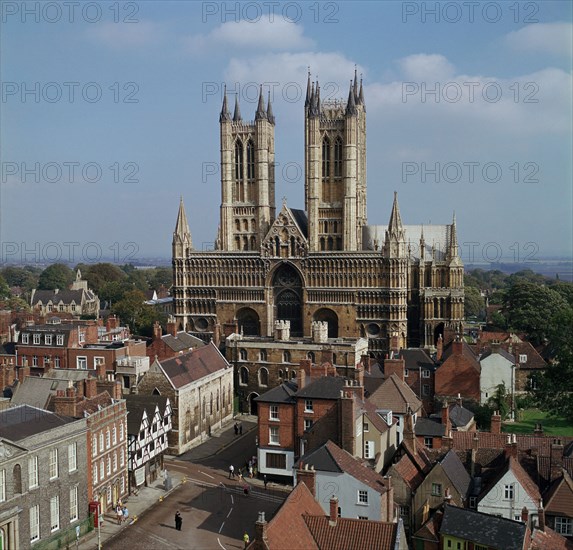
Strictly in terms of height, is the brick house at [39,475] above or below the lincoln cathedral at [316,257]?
below

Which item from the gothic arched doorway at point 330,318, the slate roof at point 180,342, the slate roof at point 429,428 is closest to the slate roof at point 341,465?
the slate roof at point 429,428

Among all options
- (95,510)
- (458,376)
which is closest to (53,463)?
(95,510)

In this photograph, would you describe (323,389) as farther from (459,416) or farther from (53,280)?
(53,280)

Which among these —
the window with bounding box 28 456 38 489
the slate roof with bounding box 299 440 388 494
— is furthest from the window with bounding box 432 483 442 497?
the window with bounding box 28 456 38 489

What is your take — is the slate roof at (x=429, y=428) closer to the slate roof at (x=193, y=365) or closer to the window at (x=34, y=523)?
the slate roof at (x=193, y=365)

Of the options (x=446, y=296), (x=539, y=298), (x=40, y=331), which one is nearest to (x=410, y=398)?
(x=40, y=331)

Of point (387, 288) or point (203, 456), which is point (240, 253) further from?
point (203, 456)
